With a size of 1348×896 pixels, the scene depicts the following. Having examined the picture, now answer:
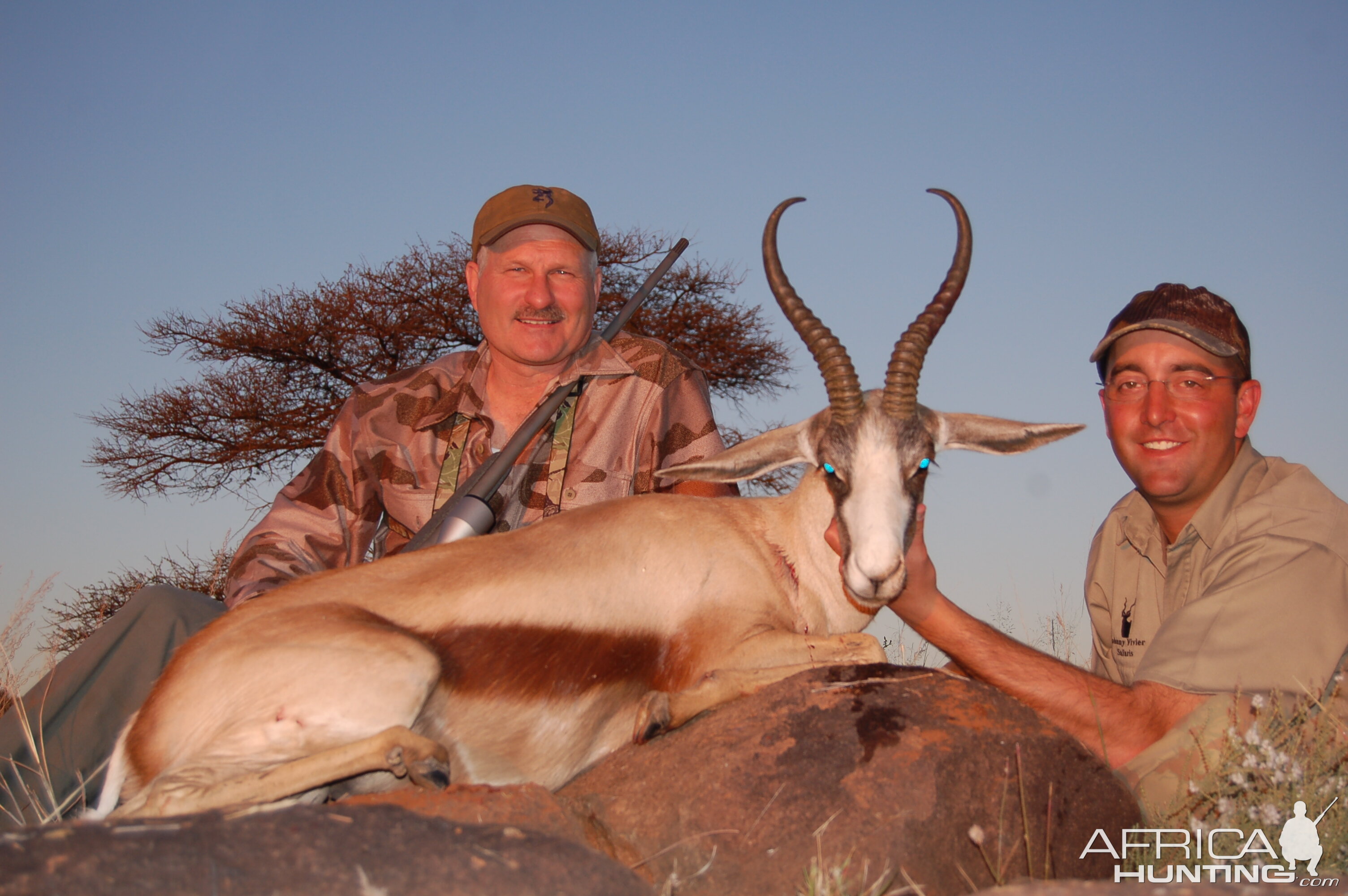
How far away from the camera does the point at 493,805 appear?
2.83 metres

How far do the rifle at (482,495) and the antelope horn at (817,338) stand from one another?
74.5 inches

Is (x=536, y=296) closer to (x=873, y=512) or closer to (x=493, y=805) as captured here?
(x=873, y=512)

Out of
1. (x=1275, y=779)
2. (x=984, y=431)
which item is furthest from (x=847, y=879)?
(x=984, y=431)

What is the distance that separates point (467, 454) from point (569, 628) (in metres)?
2.88

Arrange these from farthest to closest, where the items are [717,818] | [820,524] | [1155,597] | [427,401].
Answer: [427,401] → [1155,597] → [820,524] → [717,818]

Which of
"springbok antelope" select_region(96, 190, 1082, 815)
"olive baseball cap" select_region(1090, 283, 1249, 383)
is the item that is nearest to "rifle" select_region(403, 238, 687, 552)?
"springbok antelope" select_region(96, 190, 1082, 815)

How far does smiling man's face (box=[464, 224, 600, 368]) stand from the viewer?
6.36m

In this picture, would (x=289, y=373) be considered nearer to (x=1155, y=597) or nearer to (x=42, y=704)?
(x=42, y=704)

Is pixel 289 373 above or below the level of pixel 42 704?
above

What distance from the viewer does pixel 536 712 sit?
3.57 metres

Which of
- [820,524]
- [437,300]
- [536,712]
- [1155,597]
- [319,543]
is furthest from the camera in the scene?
[437,300]

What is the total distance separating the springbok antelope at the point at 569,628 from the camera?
3162mm

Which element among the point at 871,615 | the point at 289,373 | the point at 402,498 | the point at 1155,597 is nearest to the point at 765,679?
the point at 871,615

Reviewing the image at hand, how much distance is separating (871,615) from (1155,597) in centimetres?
153
